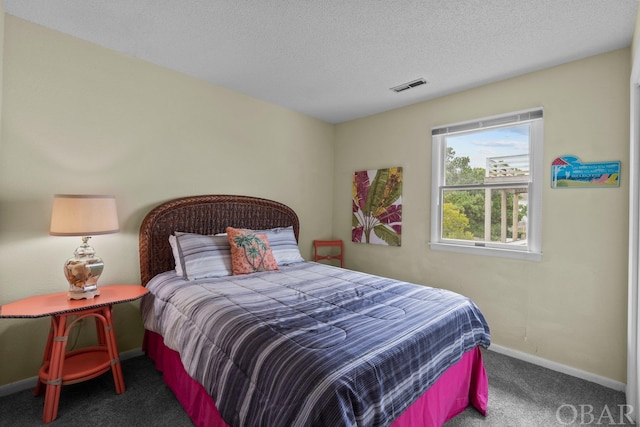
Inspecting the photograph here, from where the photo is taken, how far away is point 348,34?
6.89ft

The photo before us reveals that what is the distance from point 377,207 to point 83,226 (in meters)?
2.89

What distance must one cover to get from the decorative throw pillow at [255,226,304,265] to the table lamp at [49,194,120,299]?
1.29 m

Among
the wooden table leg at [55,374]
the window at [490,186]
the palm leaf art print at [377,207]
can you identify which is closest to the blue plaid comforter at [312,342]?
the wooden table leg at [55,374]

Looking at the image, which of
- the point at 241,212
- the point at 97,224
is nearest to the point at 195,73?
the point at 241,212

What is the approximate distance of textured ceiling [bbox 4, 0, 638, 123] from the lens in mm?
1841

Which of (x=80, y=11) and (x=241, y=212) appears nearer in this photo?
(x=80, y=11)

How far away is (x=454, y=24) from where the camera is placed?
197cm

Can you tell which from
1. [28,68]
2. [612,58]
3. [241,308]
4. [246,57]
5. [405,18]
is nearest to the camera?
[241,308]

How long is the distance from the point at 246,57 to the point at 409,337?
240 cm

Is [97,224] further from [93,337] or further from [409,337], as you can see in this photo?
[409,337]

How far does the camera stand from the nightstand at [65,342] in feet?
5.80

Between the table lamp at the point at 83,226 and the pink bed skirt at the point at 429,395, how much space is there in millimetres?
Result: 707

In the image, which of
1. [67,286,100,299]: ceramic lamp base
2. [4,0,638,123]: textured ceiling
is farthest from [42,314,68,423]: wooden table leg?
[4,0,638,123]: textured ceiling

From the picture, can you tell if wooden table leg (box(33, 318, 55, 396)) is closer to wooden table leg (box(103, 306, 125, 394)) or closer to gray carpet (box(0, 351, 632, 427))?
gray carpet (box(0, 351, 632, 427))
